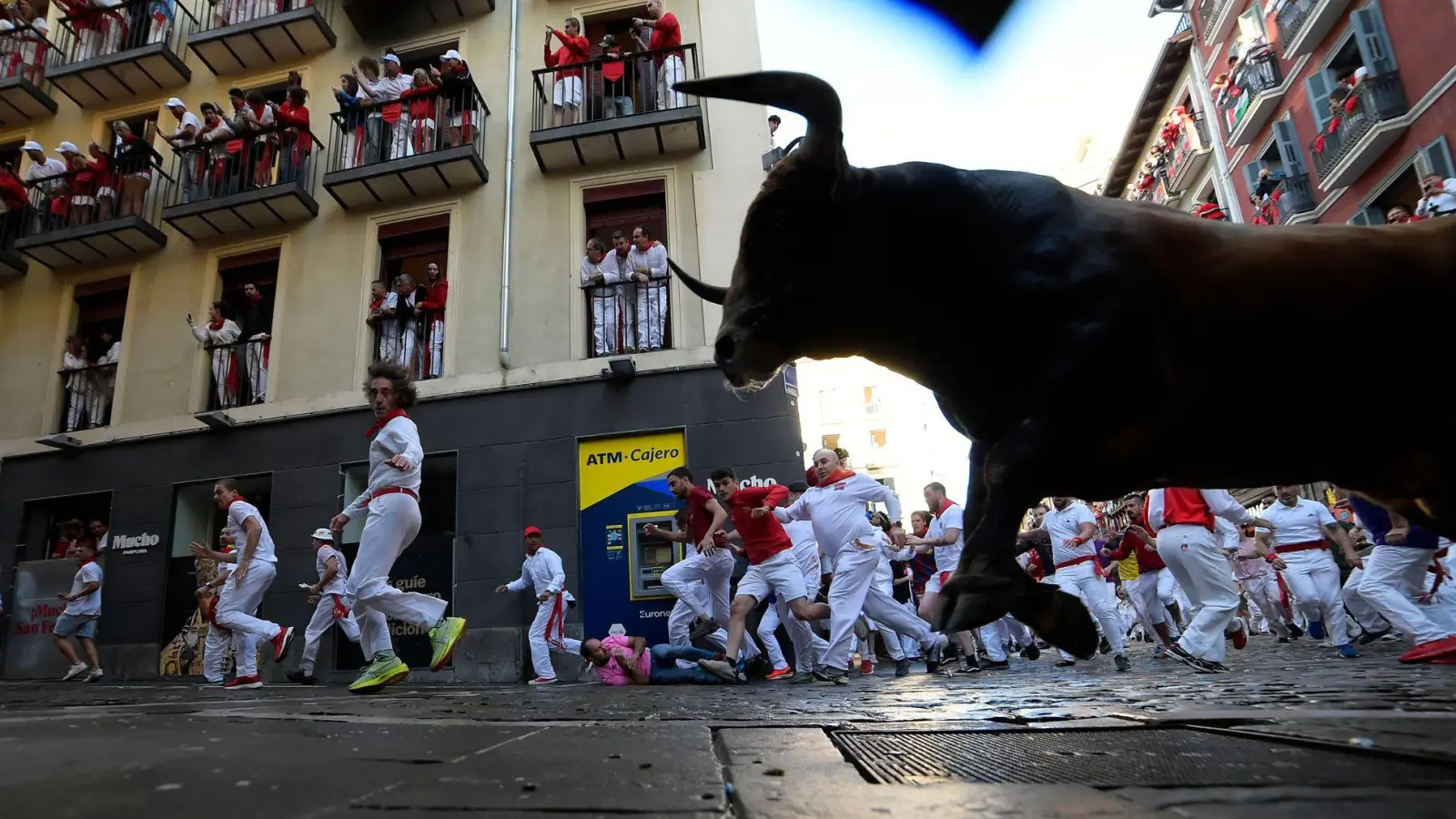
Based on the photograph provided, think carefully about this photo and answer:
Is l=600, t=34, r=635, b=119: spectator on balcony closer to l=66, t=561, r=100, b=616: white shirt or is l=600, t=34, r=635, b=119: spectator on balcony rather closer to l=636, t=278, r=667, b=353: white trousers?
l=636, t=278, r=667, b=353: white trousers

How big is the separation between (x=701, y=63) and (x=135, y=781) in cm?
1367

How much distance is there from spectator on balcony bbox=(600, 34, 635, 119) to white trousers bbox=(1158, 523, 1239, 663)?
10.1m

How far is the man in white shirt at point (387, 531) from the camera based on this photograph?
583 cm

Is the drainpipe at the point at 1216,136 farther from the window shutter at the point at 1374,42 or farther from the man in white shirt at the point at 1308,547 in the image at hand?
the man in white shirt at the point at 1308,547

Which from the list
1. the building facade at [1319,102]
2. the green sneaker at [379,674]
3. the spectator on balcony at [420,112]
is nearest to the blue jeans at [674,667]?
the green sneaker at [379,674]

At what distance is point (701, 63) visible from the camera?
44.7ft

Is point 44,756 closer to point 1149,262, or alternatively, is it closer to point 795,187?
point 795,187

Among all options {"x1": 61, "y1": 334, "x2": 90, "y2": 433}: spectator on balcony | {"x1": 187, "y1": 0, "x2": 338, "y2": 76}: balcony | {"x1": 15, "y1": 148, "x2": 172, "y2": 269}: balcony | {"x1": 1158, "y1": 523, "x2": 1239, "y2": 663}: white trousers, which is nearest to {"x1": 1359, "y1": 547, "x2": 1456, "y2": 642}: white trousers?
{"x1": 1158, "y1": 523, "x2": 1239, "y2": 663}: white trousers

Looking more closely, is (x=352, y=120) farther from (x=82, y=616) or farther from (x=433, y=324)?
(x=82, y=616)

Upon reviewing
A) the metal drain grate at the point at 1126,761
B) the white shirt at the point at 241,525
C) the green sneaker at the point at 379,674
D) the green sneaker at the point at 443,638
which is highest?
the white shirt at the point at 241,525

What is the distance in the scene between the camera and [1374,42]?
58.1ft

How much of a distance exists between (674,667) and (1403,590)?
6287 mm

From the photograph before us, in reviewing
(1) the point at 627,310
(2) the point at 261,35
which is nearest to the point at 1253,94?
(1) the point at 627,310

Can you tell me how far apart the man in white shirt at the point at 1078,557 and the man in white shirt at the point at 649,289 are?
6.13 meters
